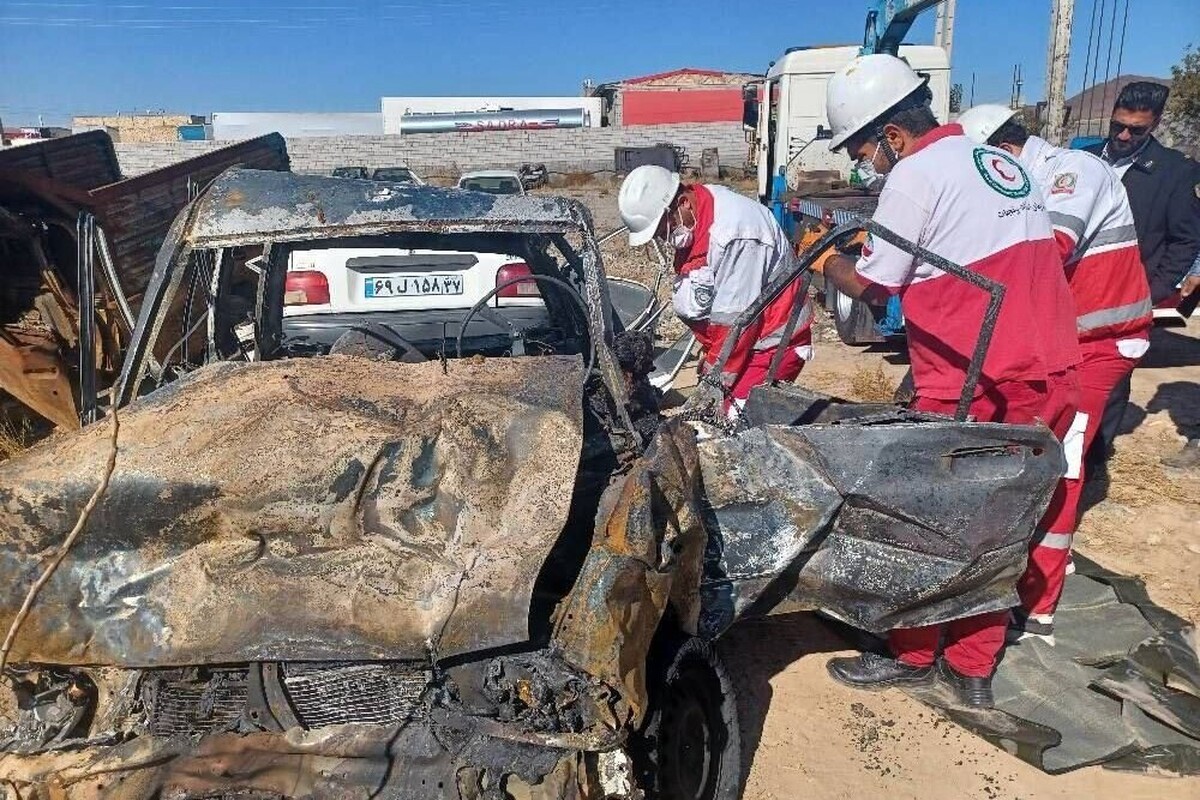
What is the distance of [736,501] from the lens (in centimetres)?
259

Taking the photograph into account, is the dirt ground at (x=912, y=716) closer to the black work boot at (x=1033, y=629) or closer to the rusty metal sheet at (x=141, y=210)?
the black work boot at (x=1033, y=629)

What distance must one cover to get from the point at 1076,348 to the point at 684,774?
6.26 ft

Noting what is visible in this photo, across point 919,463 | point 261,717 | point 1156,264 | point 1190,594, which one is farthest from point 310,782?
point 1156,264

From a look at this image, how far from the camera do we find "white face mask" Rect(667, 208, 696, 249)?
151 inches

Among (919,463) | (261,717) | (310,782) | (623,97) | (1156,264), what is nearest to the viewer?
(310,782)

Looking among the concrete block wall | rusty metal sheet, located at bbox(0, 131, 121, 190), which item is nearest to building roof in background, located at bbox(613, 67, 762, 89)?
the concrete block wall

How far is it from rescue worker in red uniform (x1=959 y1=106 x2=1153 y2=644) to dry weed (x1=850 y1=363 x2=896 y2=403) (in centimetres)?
Answer: 239

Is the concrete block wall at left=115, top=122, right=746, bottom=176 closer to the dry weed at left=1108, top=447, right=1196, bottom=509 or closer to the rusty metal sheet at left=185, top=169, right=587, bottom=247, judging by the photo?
the dry weed at left=1108, top=447, right=1196, bottom=509

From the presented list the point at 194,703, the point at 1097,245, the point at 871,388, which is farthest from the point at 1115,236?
the point at 194,703

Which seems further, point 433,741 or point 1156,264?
point 1156,264

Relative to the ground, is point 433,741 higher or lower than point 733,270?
lower

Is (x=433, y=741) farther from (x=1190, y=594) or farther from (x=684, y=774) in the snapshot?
(x=1190, y=594)

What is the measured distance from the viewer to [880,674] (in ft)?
10.5

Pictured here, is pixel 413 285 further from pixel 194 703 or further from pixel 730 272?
pixel 194 703
